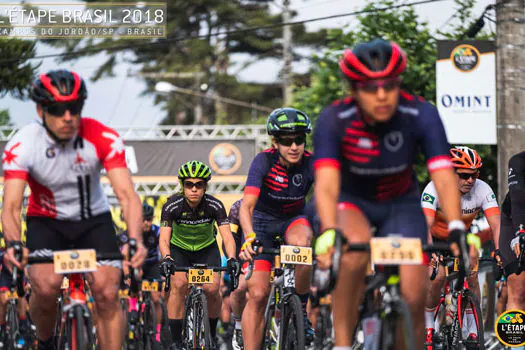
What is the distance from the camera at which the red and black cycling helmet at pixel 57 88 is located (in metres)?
7.34

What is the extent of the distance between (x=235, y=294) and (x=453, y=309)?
2.91 meters

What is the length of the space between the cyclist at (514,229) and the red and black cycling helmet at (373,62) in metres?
4.13

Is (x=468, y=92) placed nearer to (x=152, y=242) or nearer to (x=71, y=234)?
(x=152, y=242)

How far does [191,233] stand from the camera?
12.9 meters

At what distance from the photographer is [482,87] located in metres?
16.7

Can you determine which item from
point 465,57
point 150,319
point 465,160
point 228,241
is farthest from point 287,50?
point 465,160

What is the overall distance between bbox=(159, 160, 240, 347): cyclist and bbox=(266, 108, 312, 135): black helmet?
77.3 inches

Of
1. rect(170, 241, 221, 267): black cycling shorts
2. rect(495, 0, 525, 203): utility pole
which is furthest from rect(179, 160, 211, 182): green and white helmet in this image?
rect(495, 0, 525, 203): utility pole

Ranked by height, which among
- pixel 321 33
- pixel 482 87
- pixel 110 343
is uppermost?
pixel 321 33

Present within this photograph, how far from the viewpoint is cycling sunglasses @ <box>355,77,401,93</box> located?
6.50 meters

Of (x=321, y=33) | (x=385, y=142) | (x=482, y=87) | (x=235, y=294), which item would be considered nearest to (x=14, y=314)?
(x=235, y=294)

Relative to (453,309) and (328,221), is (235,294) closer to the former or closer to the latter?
(453,309)

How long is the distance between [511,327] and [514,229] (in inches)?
52.7

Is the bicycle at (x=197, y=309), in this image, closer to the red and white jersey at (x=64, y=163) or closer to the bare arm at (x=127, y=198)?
the red and white jersey at (x=64, y=163)
